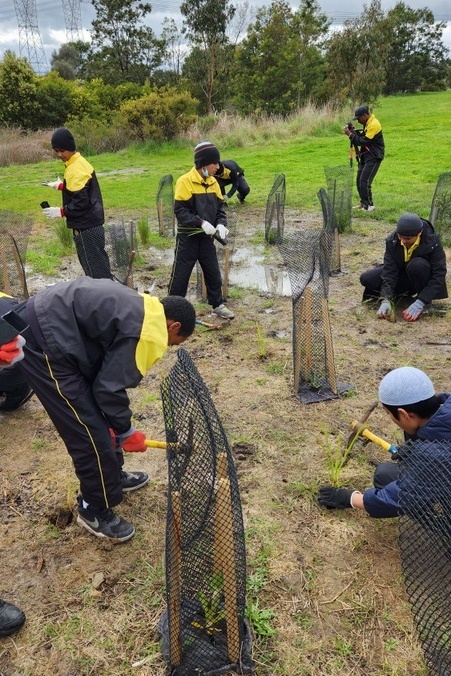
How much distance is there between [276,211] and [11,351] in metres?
5.65

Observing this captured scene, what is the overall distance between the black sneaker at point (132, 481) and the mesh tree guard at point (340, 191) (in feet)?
16.1

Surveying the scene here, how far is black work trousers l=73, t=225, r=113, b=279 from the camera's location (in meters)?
5.18

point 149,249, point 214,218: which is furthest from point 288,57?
point 214,218

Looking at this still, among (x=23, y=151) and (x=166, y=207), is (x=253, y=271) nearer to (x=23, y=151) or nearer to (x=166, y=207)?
(x=166, y=207)

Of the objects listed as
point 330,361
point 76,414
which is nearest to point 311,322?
point 330,361

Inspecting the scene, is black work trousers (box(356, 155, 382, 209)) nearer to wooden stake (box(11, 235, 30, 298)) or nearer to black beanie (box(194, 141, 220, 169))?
black beanie (box(194, 141, 220, 169))

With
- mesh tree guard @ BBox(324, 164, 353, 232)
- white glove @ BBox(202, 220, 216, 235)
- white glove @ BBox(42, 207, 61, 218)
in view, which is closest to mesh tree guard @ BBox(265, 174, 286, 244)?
mesh tree guard @ BBox(324, 164, 353, 232)

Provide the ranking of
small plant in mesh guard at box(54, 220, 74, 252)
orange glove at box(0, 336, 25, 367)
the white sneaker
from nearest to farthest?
orange glove at box(0, 336, 25, 367) < the white sneaker < small plant in mesh guard at box(54, 220, 74, 252)

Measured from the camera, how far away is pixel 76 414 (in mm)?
2271

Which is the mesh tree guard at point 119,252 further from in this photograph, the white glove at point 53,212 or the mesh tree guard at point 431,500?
the mesh tree guard at point 431,500

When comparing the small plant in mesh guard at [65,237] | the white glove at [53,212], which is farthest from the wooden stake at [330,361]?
the small plant in mesh guard at [65,237]

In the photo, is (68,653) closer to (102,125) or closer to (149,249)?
(149,249)

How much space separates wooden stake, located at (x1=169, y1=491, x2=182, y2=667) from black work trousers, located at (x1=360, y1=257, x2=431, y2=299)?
12.5 ft

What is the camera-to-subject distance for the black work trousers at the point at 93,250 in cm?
518
